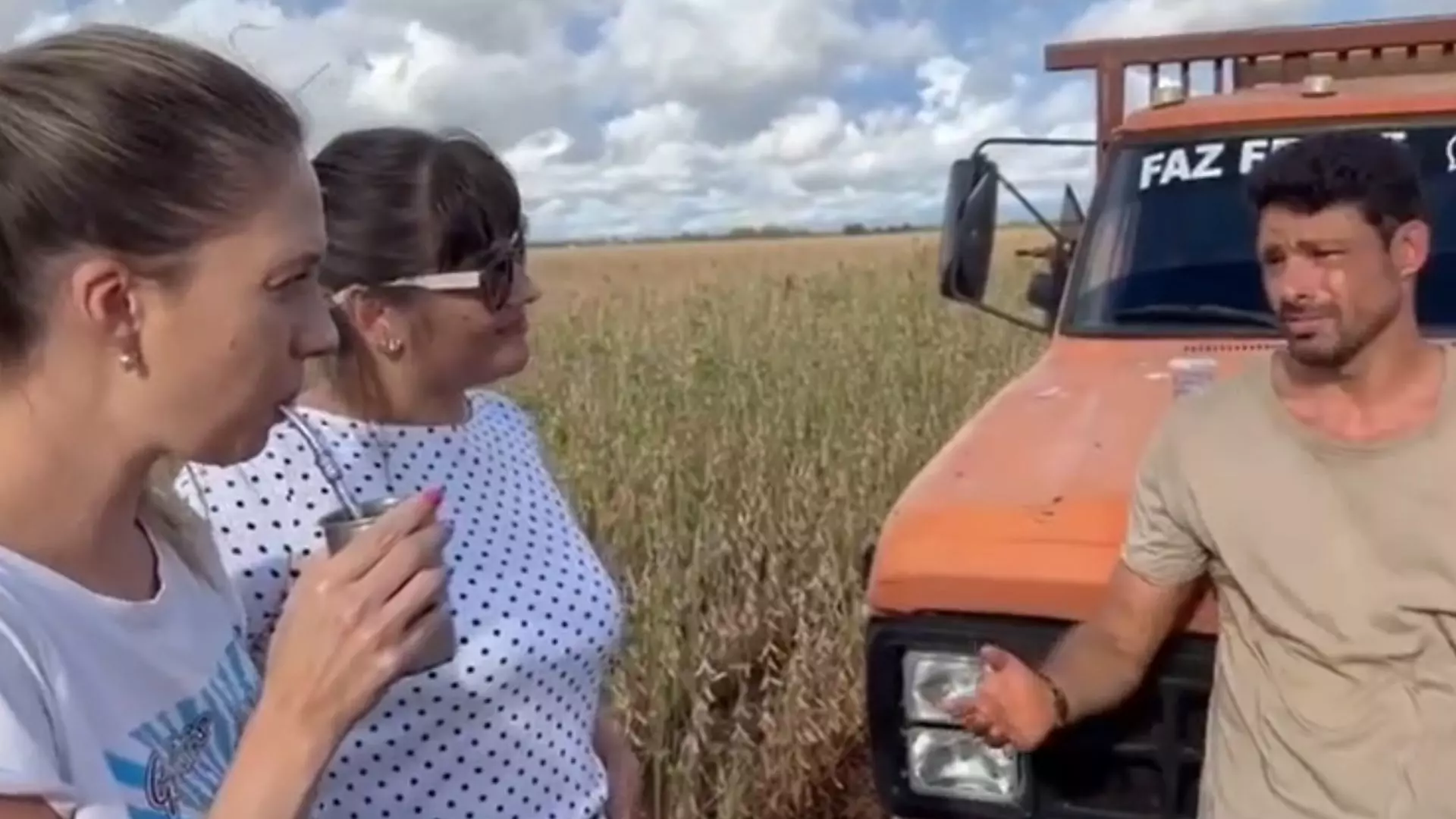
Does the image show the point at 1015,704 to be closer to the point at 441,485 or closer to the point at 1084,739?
the point at 1084,739

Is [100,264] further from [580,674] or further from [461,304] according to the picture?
[580,674]

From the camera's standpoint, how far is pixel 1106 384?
3.50 meters

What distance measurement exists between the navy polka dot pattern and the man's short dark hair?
112 centimetres

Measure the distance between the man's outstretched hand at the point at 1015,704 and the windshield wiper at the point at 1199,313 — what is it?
4.15 ft

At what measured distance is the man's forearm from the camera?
8.45 feet

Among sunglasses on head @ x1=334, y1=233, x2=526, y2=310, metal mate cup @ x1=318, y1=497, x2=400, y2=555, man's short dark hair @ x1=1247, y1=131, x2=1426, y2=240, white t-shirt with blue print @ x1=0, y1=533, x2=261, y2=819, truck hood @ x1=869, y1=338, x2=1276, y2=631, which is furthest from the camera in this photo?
truck hood @ x1=869, y1=338, x2=1276, y2=631

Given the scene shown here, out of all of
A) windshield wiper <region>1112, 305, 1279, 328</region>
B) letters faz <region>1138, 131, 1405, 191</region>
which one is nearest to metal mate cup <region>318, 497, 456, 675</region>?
windshield wiper <region>1112, 305, 1279, 328</region>

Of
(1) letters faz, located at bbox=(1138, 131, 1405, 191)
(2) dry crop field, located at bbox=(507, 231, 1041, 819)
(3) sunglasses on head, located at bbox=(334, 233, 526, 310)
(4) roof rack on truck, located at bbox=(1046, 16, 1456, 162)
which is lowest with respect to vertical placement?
(2) dry crop field, located at bbox=(507, 231, 1041, 819)

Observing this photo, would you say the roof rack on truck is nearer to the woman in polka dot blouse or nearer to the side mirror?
the side mirror

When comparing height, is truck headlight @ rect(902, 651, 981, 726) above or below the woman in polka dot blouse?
below

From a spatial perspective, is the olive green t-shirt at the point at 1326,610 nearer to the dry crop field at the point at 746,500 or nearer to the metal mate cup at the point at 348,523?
the dry crop field at the point at 746,500

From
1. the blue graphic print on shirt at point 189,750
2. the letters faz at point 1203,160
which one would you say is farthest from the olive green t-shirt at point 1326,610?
the letters faz at point 1203,160

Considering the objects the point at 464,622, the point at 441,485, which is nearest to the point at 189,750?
the point at 464,622

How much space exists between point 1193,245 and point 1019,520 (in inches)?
54.9
